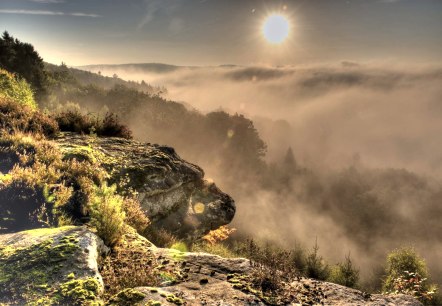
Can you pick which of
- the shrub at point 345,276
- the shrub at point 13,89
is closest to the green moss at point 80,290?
the shrub at point 13,89

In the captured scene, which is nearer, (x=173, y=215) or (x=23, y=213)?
(x=23, y=213)

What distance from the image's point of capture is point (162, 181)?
38.4 feet

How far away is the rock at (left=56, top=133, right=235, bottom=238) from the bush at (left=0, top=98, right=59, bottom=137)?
581 mm

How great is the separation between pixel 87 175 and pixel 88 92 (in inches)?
3264

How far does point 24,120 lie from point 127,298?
9.60 metres

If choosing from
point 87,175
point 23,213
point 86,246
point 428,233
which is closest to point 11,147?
point 87,175

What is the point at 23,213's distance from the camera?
6.70 metres

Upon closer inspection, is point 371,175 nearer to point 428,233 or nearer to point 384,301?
point 428,233

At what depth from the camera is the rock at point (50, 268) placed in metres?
4.04

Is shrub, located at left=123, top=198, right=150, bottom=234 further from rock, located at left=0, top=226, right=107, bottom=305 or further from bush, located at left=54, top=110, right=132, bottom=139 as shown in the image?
bush, located at left=54, top=110, right=132, bottom=139

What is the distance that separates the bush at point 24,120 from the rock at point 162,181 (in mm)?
581

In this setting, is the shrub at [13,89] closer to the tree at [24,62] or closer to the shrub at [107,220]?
the shrub at [107,220]

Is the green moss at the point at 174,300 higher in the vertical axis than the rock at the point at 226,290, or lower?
higher

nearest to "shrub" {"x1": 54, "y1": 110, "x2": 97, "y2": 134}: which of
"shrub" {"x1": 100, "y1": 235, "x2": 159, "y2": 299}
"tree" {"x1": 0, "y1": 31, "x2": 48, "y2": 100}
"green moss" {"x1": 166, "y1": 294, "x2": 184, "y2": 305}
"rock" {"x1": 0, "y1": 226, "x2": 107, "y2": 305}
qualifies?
"shrub" {"x1": 100, "y1": 235, "x2": 159, "y2": 299}
